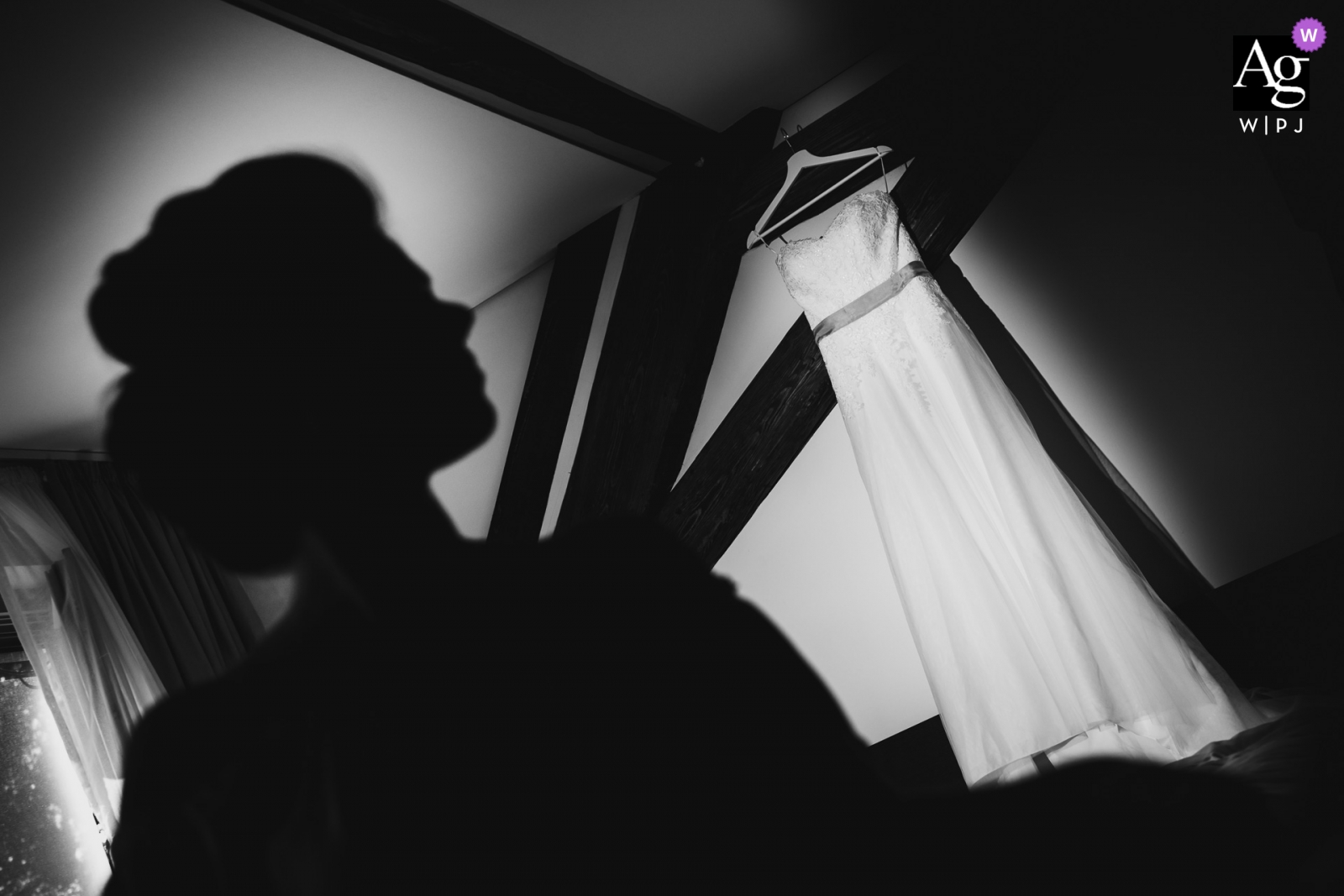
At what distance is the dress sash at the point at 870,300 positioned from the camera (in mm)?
2219

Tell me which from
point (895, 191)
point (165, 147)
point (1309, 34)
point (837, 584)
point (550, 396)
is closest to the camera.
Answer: point (1309, 34)

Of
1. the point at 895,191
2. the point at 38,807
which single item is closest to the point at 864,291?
the point at 895,191

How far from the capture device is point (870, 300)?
7.48 ft

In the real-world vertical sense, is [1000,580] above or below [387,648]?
below

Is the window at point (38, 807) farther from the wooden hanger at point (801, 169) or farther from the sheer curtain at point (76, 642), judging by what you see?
the wooden hanger at point (801, 169)

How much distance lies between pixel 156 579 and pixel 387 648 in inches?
132

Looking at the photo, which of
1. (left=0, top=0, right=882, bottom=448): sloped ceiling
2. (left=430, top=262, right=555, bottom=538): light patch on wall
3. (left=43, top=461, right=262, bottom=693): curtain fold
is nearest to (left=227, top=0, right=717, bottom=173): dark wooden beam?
(left=0, top=0, right=882, bottom=448): sloped ceiling

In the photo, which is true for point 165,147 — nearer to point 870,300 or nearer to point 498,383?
point 498,383

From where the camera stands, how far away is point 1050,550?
183 centimetres

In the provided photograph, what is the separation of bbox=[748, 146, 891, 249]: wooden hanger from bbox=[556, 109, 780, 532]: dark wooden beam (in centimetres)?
17

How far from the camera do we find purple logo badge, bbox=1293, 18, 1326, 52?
1807 millimetres

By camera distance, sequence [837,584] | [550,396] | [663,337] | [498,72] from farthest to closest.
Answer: [550,396], [663,337], [837,584], [498,72]

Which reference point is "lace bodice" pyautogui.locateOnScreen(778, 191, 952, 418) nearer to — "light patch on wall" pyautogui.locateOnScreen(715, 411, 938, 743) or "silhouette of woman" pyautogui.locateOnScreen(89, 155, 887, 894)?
"light patch on wall" pyautogui.locateOnScreen(715, 411, 938, 743)

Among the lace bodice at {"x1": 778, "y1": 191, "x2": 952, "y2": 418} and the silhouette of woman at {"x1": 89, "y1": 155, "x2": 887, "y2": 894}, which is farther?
the lace bodice at {"x1": 778, "y1": 191, "x2": 952, "y2": 418}
